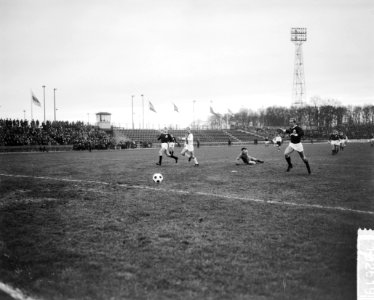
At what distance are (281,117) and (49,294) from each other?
5128 inches

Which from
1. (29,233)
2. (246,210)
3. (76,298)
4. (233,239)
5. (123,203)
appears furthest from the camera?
(123,203)

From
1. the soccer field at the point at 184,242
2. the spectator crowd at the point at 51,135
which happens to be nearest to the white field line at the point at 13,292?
the soccer field at the point at 184,242

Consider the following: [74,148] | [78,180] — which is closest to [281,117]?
[74,148]

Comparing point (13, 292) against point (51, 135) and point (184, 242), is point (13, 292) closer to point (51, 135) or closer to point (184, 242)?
point (184, 242)

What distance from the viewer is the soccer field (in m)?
4.29

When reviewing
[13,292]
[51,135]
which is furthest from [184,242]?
[51,135]

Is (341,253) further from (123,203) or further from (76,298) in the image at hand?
(123,203)

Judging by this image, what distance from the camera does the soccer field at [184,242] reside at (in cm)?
429

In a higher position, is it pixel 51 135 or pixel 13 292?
pixel 51 135

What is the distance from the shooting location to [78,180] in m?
13.5

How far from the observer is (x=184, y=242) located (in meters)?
5.84

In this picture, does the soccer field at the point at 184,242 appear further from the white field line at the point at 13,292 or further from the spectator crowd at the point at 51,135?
the spectator crowd at the point at 51,135

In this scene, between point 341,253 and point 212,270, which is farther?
point 341,253

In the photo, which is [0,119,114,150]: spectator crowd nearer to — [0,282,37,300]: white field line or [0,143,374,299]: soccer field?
[0,143,374,299]: soccer field
